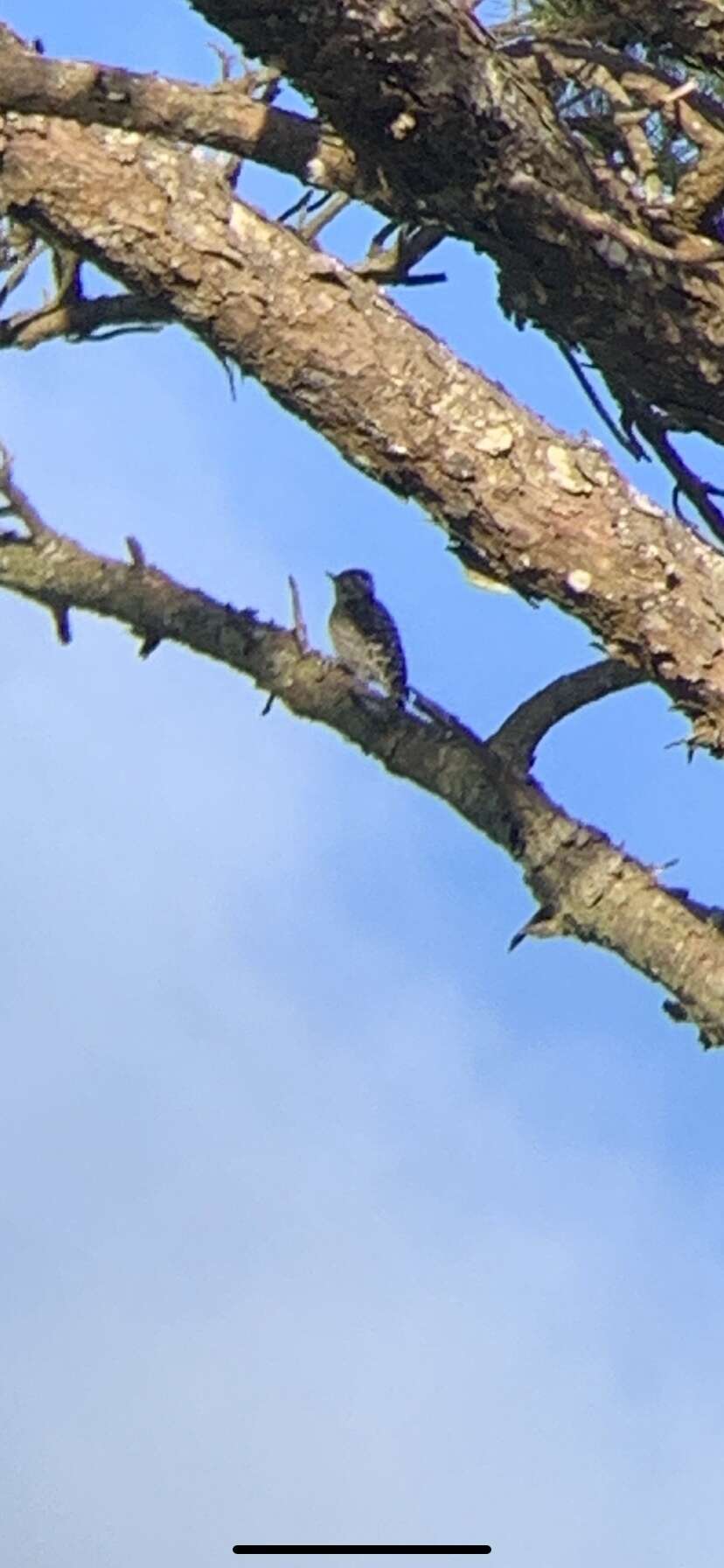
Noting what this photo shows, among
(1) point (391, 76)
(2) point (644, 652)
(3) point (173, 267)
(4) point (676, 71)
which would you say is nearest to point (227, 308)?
(3) point (173, 267)

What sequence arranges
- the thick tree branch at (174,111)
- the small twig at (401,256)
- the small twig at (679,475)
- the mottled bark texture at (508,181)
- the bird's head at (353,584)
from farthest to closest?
the bird's head at (353,584) < the small twig at (401,256) < the small twig at (679,475) < the thick tree branch at (174,111) < the mottled bark texture at (508,181)

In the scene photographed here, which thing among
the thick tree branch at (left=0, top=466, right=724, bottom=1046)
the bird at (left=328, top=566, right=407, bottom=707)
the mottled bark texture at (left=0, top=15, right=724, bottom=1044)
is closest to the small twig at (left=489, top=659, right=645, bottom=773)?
the thick tree branch at (left=0, top=466, right=724, bottom=1046)

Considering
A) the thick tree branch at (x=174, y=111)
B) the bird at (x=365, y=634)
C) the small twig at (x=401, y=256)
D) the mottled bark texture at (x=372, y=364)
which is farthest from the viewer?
the bird at (x=365, y=634)

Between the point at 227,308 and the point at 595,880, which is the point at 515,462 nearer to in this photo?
the point at 227,308

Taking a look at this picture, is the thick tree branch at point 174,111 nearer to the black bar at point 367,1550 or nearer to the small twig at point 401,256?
the small twig at point 401,256

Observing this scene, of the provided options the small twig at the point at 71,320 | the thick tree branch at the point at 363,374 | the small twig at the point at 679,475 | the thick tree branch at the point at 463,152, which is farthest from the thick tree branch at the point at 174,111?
the small twig at the point at 71,320

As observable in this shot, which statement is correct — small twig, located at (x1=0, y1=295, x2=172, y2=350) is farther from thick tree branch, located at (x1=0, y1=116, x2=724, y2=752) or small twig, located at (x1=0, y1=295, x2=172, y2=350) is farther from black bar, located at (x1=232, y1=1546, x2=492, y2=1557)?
black bar, located at (x1=232, y1=1546, x2=492, y2=1557)
